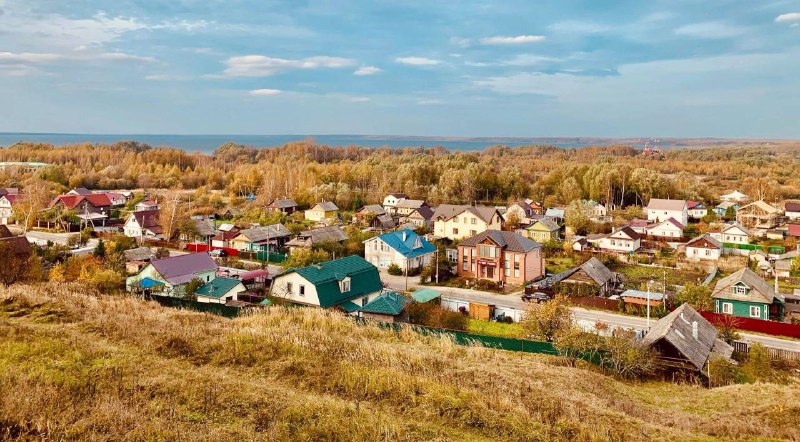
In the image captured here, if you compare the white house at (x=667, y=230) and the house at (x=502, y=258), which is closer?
the house at (x=502, y=258)

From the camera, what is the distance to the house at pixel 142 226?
38831mm

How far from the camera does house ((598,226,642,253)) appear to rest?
3497 cm

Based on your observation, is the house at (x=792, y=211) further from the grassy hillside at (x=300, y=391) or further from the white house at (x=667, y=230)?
the grassy hillside at (x=300, y=391)

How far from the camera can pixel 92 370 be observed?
805cm

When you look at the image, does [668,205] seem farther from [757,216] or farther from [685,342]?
[685,342]

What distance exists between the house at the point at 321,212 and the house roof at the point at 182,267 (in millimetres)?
25228

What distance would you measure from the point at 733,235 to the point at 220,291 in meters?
33.4

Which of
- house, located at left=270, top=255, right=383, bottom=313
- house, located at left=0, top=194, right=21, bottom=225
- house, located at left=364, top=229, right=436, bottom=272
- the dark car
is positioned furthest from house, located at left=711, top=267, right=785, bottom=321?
house, located at left=0, top=194, right=21, bottom=225

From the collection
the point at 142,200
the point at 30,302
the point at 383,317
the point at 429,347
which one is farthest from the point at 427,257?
the point at 142,200

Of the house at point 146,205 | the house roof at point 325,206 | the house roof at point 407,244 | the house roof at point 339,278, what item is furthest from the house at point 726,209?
the house at point 146,205

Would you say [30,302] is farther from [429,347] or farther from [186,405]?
[429,347]

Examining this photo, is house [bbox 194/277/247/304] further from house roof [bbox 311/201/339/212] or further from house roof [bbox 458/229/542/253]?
house roof [bbox 311/201/339/212]

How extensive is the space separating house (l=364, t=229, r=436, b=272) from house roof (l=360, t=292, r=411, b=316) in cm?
982

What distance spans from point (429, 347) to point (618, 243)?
26.7 m
